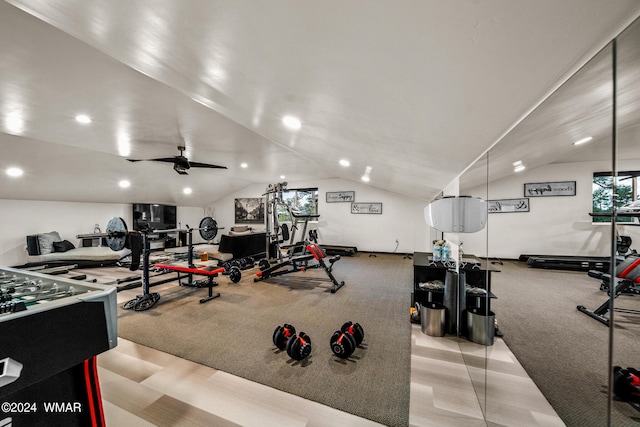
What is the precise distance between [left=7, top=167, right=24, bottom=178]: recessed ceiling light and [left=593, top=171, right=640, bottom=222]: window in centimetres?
809

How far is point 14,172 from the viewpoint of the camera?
15.7 ft

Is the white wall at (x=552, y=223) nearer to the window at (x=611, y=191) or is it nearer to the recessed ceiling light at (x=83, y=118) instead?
the window at (x=611, y=191)

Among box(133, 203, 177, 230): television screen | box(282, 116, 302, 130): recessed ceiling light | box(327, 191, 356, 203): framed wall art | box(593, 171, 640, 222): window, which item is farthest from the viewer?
box(327, 191, 356, 203): framed wall art

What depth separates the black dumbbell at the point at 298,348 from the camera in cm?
211

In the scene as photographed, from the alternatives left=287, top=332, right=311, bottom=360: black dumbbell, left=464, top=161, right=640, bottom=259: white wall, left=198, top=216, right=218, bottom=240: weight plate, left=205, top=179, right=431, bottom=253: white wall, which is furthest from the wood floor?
left=205, top=179, right=431, bottom=253: white wall

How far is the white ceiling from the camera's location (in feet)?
2.24

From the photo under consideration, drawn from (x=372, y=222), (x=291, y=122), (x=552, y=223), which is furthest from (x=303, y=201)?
(x=552, y=223)

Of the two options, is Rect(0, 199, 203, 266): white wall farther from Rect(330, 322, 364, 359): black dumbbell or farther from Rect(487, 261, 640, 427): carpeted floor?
Rect(487, 261, 640, 427): carpeted floor

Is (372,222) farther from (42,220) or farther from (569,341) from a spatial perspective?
(42,220)

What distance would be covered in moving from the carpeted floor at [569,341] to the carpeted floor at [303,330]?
0.91 metres

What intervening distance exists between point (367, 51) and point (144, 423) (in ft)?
8.19

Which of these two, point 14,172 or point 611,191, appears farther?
point 14,172

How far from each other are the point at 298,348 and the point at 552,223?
2033mm

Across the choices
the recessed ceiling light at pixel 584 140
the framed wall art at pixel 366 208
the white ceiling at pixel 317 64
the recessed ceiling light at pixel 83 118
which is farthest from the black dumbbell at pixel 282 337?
the framed wall art at pixel 366 208
